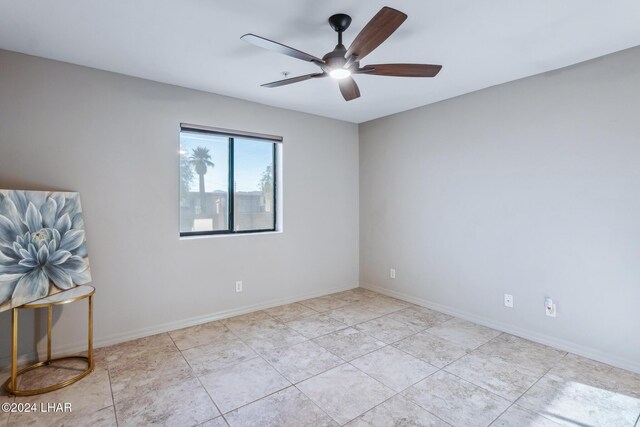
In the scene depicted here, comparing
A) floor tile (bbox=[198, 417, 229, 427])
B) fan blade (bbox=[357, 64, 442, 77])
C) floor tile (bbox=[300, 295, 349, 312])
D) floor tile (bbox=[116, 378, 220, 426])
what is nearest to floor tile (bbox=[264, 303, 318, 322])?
floor tile (bbox=[300, 295, 349, 312])

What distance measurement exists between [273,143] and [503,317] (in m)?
3.14

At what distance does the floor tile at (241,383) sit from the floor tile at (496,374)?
1.33m

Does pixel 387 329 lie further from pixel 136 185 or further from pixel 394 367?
pixel 136 185

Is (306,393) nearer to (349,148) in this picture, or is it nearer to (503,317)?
(503,317)

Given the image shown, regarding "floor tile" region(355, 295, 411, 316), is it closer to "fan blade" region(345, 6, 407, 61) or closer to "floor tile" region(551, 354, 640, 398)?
"floor tile" region(551, 354, 640, 398)

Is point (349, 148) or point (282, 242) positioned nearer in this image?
point (282, 242)

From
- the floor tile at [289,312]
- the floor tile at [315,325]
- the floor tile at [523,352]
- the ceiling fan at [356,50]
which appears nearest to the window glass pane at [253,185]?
the floor tile at [289,312]

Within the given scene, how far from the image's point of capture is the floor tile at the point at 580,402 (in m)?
1.90

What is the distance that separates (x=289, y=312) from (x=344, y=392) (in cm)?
161

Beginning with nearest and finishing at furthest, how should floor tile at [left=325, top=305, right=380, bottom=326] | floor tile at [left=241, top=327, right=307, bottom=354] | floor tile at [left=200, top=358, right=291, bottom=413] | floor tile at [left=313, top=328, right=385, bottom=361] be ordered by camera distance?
floor tile at [left=200, top=358, right=291, bottom=413]
floor tile at [left=313, top=328, right=385, bottom=361]
floor tile at [left=241, top=327, right=307, bottom=354]
floor tile at [left=325, top=305, right=380, bottom=326]

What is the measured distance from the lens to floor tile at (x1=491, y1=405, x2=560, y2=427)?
1.85 meters

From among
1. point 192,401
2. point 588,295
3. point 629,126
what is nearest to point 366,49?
point 629,126

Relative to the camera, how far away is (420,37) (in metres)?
2.25

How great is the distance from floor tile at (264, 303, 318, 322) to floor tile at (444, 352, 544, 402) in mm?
1639
